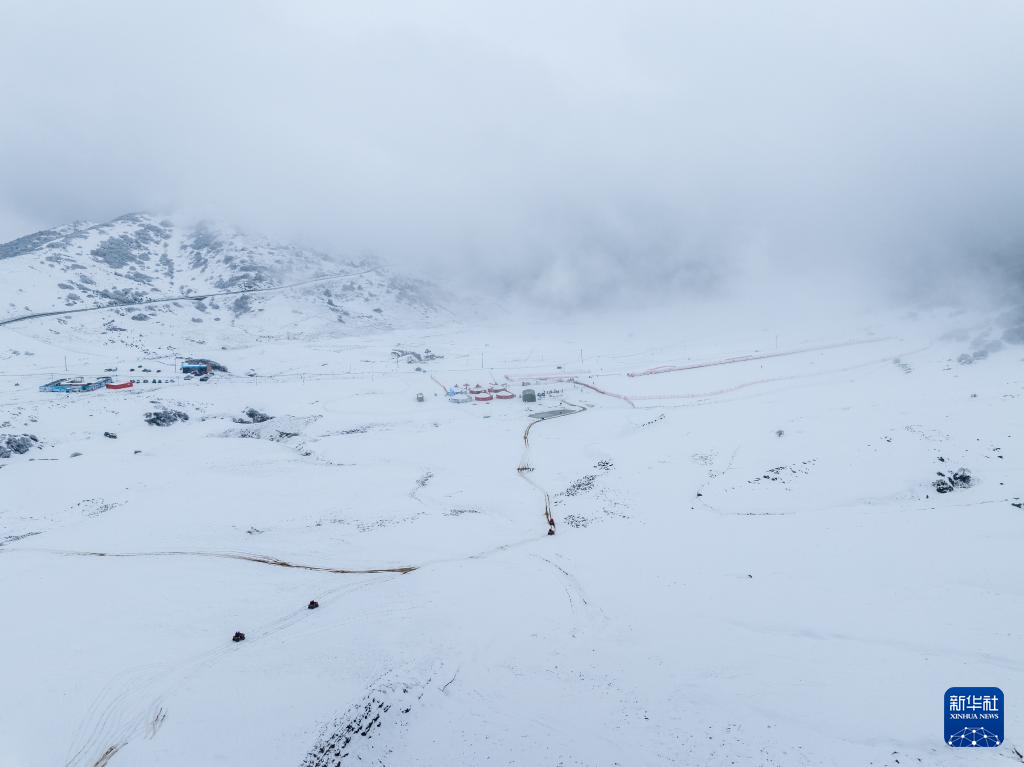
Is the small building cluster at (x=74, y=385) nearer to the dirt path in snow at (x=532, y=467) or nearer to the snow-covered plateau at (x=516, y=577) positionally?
the snow-covered plateau at (x=516, y=577)

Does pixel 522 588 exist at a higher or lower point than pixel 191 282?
lower

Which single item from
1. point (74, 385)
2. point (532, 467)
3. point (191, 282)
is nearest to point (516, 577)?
point (532, 467)

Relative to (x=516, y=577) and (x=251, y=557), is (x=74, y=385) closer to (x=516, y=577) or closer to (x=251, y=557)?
(x=251, y=557)

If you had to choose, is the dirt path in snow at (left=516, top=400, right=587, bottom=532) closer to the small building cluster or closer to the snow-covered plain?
the snow-covered plain

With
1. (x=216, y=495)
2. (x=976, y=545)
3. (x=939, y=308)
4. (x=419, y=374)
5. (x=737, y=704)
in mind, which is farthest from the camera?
(x=939, y=308)

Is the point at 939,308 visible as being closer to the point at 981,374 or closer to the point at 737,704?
the point at 981,374

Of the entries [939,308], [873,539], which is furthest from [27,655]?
[939,308]
